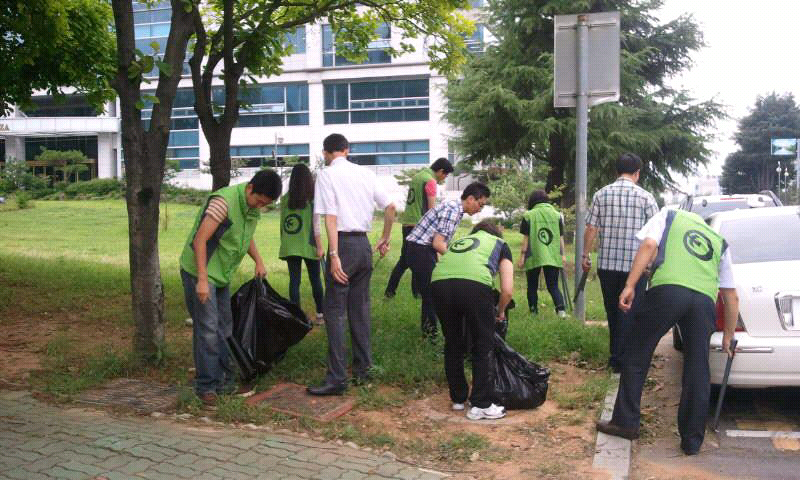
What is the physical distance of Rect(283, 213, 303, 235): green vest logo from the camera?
803cm

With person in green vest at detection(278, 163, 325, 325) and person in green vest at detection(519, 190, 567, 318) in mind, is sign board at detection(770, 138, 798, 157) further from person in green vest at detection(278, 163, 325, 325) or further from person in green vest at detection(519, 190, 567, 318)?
person in green vest at detection(278, 163, 325, 325)

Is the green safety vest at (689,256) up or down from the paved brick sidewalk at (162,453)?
up

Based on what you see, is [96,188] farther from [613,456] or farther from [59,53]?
[613,456]

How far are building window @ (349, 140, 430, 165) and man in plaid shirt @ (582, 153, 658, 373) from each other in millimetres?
39528

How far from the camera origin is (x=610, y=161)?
65.8 ft

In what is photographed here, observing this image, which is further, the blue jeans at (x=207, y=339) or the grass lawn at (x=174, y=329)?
the grass lawn at (x=174, y=329)

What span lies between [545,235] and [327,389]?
4.19 m

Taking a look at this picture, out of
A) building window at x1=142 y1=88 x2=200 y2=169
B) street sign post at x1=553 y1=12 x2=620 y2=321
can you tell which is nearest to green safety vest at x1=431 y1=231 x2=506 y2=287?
street sign post at x1=553 y1=12 x2=620 y2=321

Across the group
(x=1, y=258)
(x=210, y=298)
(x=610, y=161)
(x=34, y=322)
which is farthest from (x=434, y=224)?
(x=610, y=161)

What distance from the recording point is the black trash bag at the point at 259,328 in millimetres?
5984

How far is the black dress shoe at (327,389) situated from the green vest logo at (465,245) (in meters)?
1.34

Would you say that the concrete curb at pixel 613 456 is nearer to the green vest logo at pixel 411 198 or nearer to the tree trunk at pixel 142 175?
the tree trunk at pixel 142 175

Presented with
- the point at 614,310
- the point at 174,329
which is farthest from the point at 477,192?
the point at 174,329

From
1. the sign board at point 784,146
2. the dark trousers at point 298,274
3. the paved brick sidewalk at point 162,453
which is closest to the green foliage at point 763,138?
the sign board at point 784,146
